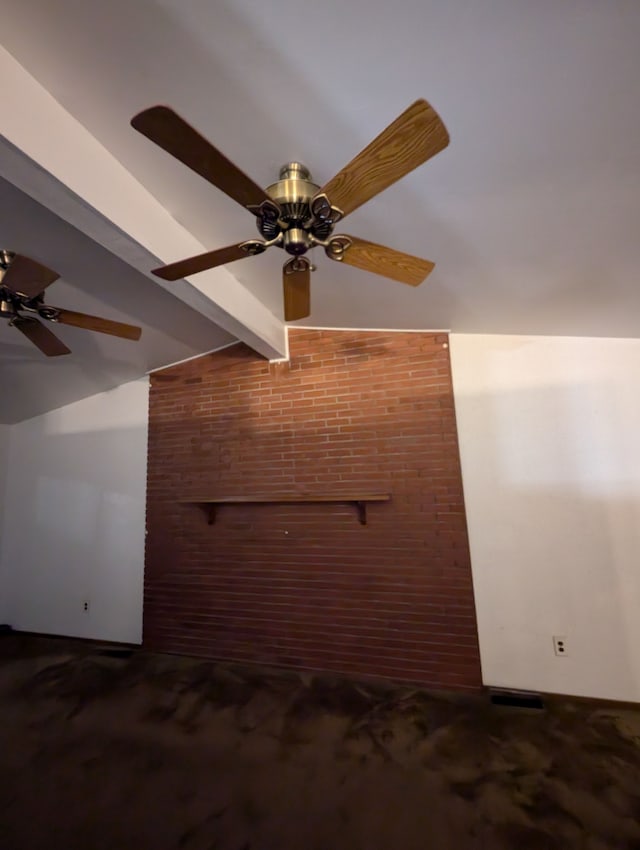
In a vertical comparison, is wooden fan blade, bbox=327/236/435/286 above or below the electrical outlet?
above

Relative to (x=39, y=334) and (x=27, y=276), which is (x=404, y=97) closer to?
(x=27, y=276)

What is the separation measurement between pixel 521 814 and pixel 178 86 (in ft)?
10.2

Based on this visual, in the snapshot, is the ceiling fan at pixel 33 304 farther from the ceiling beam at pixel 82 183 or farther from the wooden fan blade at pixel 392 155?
the wooden fan blade at pixel 392 155

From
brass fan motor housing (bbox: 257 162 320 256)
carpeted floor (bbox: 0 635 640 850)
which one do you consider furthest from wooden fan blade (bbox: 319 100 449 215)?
carpeted floor (bbox: 0 635 640 850)

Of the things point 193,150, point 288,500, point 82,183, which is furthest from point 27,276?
point 288,500

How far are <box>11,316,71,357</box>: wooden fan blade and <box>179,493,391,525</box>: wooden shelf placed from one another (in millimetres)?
1568

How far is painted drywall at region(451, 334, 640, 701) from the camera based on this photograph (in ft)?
8.24

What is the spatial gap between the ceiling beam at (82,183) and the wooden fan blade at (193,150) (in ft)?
1.86

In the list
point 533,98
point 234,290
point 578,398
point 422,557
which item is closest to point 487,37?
point 533,98

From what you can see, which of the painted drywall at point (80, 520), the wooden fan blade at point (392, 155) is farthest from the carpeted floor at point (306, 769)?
the wooden fan blade at point (392, 155)

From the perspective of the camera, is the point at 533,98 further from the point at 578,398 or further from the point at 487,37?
the point at 578,398

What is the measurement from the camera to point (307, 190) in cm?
141

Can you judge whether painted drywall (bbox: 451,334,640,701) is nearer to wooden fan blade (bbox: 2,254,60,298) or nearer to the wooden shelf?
the wooden shelf

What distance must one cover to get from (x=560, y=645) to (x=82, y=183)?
11.6 feet
